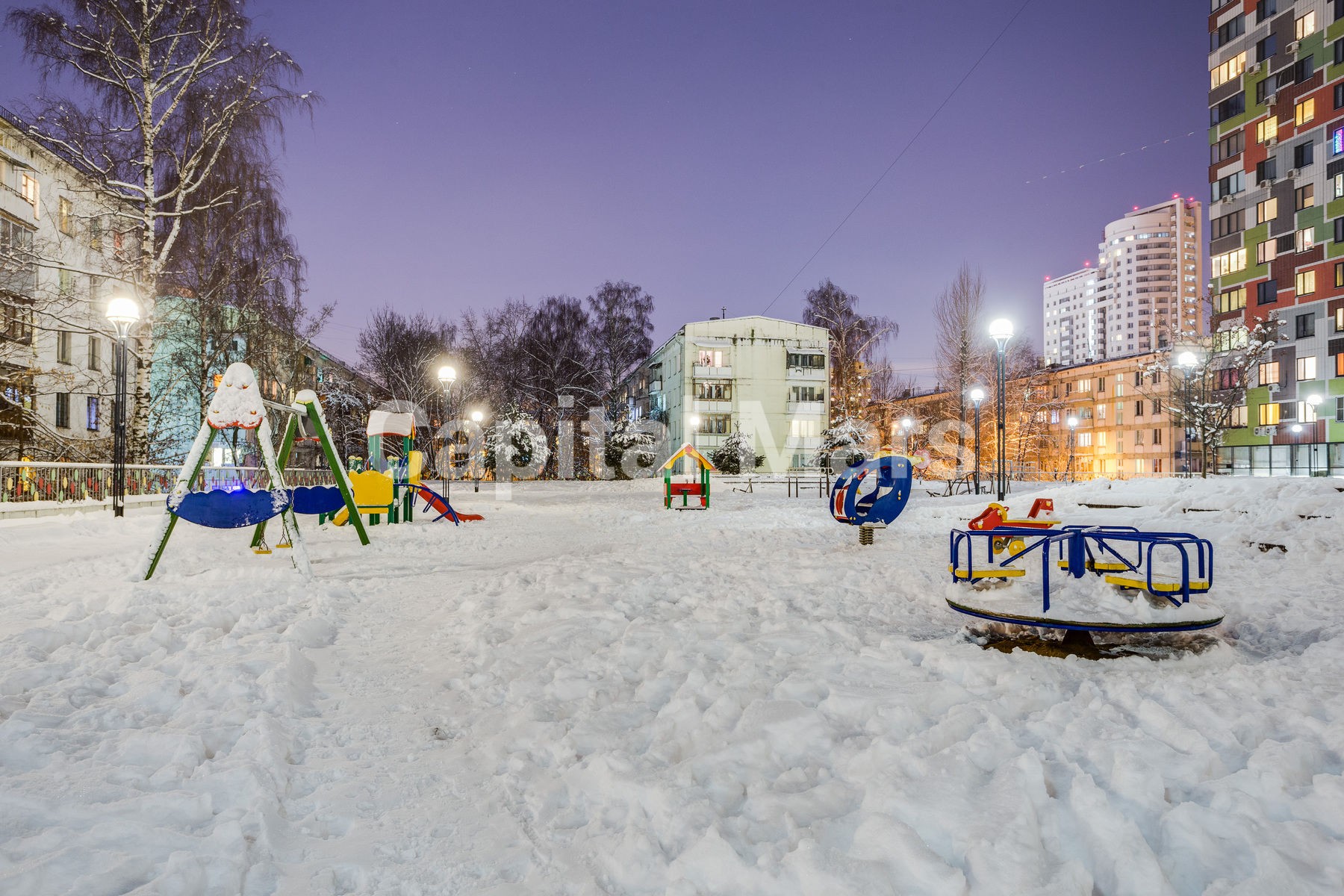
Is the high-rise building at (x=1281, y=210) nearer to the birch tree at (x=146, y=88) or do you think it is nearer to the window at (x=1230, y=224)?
the window at (x=1230, y=224)

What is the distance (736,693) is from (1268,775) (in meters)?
2.47

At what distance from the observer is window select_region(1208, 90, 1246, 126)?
41969 millimetres

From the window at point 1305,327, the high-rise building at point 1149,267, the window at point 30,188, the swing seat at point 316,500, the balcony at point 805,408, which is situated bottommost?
the swing seat at point 316,500

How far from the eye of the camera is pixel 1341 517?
33.7 ft

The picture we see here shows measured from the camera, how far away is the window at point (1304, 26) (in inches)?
1460

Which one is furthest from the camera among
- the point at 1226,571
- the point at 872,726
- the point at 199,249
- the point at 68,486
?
the point at 199,249

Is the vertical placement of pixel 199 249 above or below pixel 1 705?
above

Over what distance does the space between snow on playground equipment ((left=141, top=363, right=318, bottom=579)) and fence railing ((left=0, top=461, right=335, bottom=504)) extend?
326 cm

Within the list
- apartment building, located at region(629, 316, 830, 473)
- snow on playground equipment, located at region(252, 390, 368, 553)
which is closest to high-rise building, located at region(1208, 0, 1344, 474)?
apartment building, located at region(629, 316, 830, 473)

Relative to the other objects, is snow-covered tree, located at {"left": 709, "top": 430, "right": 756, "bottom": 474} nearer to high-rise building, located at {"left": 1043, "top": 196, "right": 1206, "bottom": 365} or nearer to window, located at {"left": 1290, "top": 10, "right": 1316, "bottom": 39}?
window, located at {"left": 1290, "top": 10, "right": 1316, "bottom": 39}

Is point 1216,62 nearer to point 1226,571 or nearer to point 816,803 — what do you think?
point 1226,571

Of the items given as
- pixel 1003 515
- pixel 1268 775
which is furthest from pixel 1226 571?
pixel 1268 775

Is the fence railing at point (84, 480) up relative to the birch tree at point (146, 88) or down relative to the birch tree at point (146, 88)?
down

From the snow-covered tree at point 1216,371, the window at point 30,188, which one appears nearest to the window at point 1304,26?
the snow-covered tree at point 1216,371
